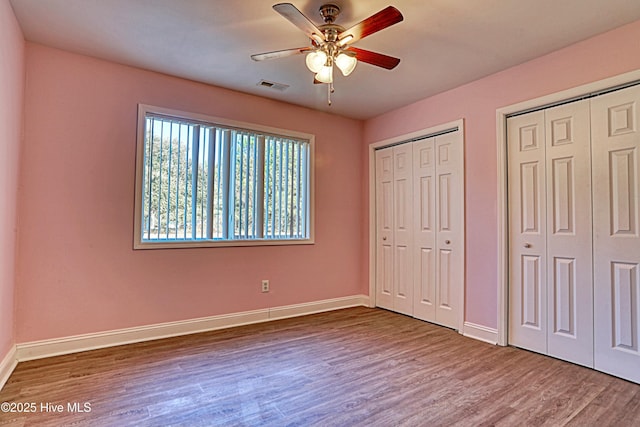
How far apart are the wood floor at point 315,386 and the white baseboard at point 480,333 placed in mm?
94

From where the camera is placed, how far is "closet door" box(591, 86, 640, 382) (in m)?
2.36

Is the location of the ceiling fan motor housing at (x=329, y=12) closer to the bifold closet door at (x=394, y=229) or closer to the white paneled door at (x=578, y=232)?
the white paneled door at (x=578, y=232)

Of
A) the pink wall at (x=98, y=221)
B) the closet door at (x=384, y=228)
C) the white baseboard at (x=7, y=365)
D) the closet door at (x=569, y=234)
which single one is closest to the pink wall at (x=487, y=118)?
the closet door at (x=569, y=234)

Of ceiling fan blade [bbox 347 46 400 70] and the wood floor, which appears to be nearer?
the wood floor

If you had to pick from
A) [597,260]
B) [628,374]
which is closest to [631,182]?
[597,260]

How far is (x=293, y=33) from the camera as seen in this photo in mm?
2504

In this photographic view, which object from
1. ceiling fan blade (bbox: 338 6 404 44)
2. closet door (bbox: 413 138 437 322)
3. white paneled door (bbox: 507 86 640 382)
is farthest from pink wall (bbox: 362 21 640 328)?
ceiling fan blade (bbox: 338 6 404 44)

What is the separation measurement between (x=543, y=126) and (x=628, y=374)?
6.24 feet

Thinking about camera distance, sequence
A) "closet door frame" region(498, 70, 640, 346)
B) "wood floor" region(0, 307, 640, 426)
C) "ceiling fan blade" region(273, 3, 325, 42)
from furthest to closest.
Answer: "closet door frame" region(498, 70, 640, 346) → "wood floor" region(0, 307, 640, 426) → "ceiling fan blade" region(273, 3, 325, 42)

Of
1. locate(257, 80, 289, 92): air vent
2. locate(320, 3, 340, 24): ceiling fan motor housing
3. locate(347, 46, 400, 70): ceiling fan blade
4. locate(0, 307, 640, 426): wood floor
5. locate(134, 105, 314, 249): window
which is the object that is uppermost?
locate(257, 80, 289, 92): air vent

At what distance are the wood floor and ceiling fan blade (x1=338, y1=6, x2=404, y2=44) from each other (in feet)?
7.09

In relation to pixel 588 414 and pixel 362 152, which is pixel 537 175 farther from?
pixel 362 152

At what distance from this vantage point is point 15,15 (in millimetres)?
2293

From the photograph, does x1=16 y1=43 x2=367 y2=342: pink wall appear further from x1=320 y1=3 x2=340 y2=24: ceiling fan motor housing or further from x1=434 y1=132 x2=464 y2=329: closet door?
x1=434 y1=132 x2=464 y2=329: closet door
